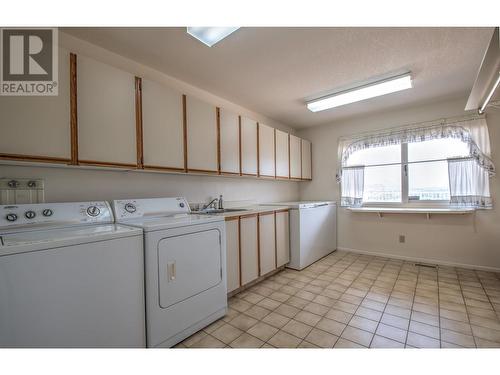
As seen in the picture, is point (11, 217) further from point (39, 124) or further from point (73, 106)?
point (73, 106)

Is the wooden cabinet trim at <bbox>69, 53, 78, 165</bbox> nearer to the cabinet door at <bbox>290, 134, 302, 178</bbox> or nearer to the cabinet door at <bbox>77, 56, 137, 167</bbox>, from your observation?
the cabinet door at <bbox>77, 56, 137, 167</bbox>

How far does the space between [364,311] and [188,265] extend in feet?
5.52

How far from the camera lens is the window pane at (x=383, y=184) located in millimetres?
3570

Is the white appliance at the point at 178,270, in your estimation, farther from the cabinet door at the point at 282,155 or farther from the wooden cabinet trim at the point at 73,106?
the cabinet door at the point at 282,155

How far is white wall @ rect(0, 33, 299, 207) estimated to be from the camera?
166 cm

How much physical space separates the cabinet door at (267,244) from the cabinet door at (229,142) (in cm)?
72

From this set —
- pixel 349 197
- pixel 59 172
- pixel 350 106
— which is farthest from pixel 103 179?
pixel 349 197

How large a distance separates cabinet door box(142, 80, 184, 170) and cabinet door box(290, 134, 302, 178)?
2198mm

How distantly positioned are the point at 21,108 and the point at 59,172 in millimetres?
528

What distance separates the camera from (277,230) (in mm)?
2900

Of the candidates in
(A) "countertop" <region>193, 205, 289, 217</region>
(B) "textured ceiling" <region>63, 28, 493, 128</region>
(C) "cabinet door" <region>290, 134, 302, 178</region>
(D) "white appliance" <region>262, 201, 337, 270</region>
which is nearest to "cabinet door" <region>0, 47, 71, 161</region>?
(B) "textured ceiling" <region>63, 28, 493, 128</region>

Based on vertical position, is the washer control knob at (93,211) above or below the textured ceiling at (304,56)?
below

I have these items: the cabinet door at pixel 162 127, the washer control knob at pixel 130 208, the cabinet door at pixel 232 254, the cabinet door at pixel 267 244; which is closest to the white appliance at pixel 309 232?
the cabinet door at pixel 267 244

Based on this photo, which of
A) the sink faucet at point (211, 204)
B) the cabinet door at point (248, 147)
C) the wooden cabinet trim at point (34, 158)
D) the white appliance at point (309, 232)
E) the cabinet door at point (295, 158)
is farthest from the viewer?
the cabinet door at point (295, 158)
